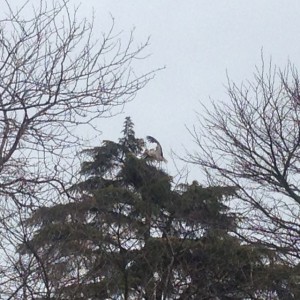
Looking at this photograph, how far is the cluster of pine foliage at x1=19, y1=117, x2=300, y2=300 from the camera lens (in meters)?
7.63

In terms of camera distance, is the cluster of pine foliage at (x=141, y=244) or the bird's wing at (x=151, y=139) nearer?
the cluster of pine foliage at (x=141, y=244)

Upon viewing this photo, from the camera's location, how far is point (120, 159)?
18.2m

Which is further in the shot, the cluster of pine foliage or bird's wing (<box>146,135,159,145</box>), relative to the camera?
bird's wing (<box>146,135,159,145</box>)

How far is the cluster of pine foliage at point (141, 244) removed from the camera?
301 inches

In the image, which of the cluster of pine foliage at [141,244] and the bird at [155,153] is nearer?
the cluster of pine foliage at [141,244]

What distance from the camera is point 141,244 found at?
11.6m

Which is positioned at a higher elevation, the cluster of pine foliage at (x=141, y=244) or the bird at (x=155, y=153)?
the bird at (x=155, y=153)

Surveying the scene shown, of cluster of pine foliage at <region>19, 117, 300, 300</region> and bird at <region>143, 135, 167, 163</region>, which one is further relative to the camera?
bird at <region>143, 135, 167, 163</region>

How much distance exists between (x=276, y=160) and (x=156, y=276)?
3304 mm

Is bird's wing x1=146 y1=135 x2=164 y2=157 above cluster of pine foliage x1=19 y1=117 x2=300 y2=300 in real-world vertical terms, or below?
above

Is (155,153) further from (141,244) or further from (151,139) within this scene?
(141,244)

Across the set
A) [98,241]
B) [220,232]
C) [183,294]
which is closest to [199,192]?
[220,232]

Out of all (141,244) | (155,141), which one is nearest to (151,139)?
(155,141)

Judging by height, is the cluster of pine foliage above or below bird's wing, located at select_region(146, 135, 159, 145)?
below
